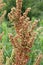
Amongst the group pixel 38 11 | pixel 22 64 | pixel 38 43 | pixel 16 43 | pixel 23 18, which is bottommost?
pixel 38 11

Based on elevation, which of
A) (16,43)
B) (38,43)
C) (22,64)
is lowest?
(38,43)

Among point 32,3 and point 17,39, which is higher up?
point 17,39

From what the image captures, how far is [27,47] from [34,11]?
13023 millimetres

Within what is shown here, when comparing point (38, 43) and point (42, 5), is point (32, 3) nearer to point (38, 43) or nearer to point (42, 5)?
point (42, 5)

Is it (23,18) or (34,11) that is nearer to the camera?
(23,18)

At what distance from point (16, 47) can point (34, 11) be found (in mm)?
12984

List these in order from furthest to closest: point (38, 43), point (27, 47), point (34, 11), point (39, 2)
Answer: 1. point (39, 2)
2. point (34, 11)
3. point (38, 43)
4. point (27, 47)

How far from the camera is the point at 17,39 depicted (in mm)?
2035

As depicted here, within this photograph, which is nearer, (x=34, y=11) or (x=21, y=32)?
(x=21, y=32)

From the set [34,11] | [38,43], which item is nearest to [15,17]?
[38,43]

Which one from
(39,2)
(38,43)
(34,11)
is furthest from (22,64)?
(39,2)

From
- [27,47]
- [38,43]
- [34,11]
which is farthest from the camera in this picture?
[34,11]

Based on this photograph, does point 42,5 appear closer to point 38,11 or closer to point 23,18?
point 38,11

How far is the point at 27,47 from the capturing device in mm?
1968
